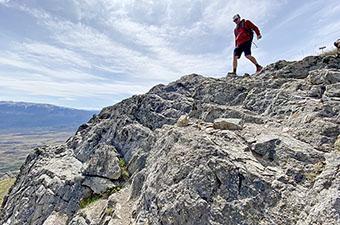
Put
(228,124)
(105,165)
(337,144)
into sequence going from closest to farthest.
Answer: (337,144)
(228,124)
(105,165)

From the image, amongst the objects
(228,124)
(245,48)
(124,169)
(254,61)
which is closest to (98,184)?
(124,169)

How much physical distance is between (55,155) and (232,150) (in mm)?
20741

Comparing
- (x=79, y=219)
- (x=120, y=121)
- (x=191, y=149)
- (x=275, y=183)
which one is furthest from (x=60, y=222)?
(x=275, y=183)

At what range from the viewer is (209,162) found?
1438 cm

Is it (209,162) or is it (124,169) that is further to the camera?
(124,169)

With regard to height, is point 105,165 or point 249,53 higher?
point 249,53

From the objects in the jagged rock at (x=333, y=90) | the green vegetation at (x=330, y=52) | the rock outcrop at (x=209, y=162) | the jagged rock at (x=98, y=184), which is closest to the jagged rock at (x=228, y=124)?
the rock outcrop at (x=209, y=162)

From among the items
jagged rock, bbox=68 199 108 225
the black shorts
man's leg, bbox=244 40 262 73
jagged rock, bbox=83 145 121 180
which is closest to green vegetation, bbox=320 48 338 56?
man's leg, bbox=244 40 262 73

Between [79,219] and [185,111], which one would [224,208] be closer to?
[79,219]

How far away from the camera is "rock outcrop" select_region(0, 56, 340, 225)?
1259 cm

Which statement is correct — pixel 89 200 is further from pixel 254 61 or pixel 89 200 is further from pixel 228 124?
pixel 254 61

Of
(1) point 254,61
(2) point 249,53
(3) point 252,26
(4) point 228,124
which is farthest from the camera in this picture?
(1) point 254,61

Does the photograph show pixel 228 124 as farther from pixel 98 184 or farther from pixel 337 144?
pixel 98 184

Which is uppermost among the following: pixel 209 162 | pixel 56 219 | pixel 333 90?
pixel 333 90
